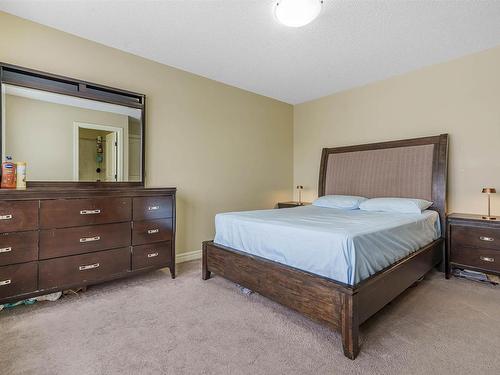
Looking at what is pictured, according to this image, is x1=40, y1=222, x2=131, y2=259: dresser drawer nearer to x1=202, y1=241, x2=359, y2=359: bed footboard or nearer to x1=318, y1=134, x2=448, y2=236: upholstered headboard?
x1=202, y1=241, x2=359, y2=359: bed footboard

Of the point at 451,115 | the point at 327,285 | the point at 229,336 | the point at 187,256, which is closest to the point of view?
the point at 327,285

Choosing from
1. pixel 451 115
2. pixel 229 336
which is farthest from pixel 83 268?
pixel 451 115

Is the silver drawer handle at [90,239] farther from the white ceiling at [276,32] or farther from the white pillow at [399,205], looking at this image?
the white pillow at [399,205]

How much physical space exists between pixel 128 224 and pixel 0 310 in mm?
1119

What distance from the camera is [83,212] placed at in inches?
89.7

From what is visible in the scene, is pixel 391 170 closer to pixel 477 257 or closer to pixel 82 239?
pixel 477 257

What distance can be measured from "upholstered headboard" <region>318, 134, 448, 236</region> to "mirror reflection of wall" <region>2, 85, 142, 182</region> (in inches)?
115

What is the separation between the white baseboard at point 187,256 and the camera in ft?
11.0

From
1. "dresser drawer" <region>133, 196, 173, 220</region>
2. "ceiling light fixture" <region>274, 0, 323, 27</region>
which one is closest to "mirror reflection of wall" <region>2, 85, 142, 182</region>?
"dresser drawer" <region>133, 196, 173, 220</region>

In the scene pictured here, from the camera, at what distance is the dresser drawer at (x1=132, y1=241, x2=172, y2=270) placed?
102 inches

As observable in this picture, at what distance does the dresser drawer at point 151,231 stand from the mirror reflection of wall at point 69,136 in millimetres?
645

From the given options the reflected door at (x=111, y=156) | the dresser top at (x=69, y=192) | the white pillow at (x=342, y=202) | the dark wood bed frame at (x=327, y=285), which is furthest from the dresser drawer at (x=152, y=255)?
the white pillow at (x=342, y=202)

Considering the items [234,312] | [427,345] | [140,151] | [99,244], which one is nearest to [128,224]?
[99,244]

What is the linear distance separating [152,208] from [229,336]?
1509 millimetres
